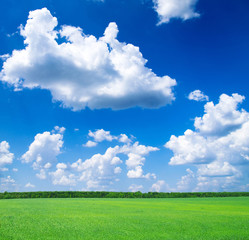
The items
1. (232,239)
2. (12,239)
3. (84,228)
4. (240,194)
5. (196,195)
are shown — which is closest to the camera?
(12,239)

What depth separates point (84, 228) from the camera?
15.9 m

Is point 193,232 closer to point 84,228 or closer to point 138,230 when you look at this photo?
point 138,230

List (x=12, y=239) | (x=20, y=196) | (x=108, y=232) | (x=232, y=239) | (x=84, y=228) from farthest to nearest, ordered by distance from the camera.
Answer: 1. (x=20, y=196)
2. (x=84, y=228)
3. (x=108, y=232)
4. (x=232, y=239)
5. (x=12, y=239)

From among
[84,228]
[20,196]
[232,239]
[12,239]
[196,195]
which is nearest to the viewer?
[12,239]

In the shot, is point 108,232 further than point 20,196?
No

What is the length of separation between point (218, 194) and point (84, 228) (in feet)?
303

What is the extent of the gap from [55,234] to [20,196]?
264 feet

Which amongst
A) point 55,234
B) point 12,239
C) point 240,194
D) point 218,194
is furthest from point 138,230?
point 240,194

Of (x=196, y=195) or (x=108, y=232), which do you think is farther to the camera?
(x=196, y=195)

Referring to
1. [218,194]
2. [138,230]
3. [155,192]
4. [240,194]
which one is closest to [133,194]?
[155,192]

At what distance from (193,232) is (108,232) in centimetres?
508

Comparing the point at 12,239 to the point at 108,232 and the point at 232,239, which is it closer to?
the point at 108,232

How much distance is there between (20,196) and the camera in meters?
85.6

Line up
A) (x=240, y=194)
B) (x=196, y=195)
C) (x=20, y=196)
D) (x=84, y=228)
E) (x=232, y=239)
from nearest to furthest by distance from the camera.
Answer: (x=232, y=239) → (x=84, y=228) → (x=20, y=196) → (x=196, y=195) → (x=240, y=194)
